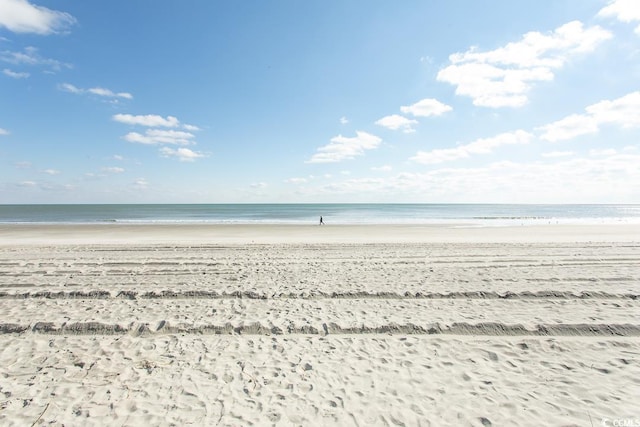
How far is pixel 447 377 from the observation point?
423cm

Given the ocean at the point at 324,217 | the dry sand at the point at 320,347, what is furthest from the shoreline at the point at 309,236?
the ocean at the point at 324,217

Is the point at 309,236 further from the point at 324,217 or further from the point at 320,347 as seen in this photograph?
the point at 324,217

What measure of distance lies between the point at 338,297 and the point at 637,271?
9819mm

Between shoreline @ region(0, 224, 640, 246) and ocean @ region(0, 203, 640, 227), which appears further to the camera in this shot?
ocean @ region(0, 203, 640, 227)

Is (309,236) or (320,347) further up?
(309,236)

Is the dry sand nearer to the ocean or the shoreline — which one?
the shoreline

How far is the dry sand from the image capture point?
143 inches

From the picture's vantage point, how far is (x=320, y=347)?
502 cm

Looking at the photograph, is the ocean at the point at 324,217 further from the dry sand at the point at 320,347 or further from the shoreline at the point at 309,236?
the dry sand at the point at 320,347

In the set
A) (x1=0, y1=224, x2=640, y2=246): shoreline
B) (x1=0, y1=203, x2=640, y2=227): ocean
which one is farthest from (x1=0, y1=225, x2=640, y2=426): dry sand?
(x1=0, y1=203, x2=640, y2=227): ocean

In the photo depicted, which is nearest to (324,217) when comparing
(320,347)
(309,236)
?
(309,236)

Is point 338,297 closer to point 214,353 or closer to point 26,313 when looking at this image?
point 214,353

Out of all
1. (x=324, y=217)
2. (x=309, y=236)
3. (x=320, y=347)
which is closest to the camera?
(x=320, y=347)

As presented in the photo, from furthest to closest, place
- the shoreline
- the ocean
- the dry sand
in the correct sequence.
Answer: the ocean
the shoreline
the dry sand
